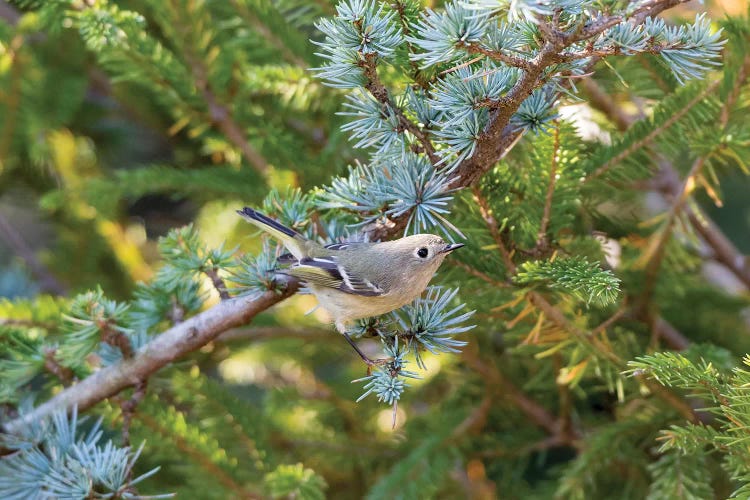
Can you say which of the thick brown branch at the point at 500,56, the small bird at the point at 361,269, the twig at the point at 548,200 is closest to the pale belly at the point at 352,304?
the small bird at the point at 361,269

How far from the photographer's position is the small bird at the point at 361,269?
4.36ft

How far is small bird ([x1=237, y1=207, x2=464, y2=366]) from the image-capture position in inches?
52.3

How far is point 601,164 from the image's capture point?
1.41 meters

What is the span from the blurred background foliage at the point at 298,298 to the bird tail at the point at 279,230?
0.24 metres

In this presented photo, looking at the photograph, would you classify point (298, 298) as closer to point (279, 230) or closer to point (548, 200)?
point (279, 230)

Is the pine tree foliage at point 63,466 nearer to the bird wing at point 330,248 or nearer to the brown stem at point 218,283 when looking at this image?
the brown stem at point 218,283

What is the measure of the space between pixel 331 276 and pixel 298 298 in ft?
3.42

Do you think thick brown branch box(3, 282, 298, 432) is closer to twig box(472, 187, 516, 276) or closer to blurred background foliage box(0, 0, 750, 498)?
blurred background foliage box(0, 0, 750, 498)

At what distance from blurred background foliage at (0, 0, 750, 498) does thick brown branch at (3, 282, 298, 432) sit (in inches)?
4.8

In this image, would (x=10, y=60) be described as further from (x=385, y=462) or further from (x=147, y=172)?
(x=385, y=462)

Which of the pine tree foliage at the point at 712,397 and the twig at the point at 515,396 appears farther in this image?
the twig at the point at 515,396

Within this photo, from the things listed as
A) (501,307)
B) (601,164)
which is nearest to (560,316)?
(501,307)

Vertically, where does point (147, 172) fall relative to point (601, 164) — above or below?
above

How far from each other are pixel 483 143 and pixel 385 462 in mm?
1047
